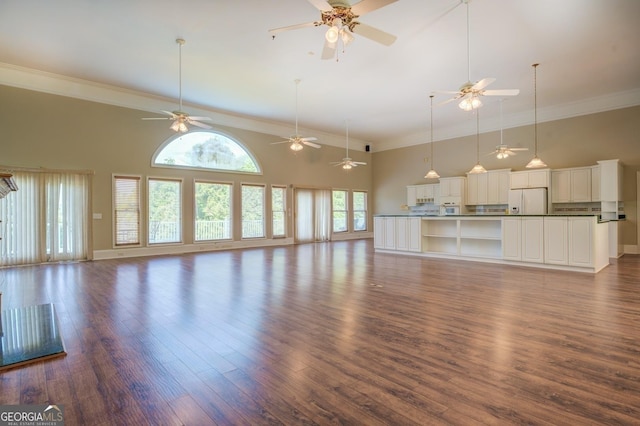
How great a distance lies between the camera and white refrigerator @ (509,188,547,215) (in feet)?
29.6

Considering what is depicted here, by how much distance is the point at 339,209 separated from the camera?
13023 millimetres

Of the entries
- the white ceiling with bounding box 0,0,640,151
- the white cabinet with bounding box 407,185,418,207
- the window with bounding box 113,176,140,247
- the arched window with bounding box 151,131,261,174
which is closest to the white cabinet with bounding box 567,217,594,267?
the white ceiling with bounding box 0,0,640,151

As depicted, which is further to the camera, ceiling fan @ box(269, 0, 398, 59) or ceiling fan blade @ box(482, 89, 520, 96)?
ceiling fan blade @ box(482, 89, 520, 96)

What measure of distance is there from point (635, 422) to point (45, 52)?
362 inches

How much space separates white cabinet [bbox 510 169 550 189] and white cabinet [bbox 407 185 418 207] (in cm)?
339

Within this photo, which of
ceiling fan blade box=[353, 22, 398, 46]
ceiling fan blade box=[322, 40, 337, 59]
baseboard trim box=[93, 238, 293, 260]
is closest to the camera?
ceiling fan blade box=[353, 22, 398, 46]

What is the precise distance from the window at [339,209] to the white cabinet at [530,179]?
605 cm

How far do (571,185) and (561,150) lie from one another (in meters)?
1.14

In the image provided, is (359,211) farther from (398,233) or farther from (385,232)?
(398,233)

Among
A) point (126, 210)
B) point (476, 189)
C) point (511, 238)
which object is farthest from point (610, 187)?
point (126, 210)

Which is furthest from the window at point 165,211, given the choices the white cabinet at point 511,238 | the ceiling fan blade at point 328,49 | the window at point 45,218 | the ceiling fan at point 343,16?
the white cabinet at point 511,238

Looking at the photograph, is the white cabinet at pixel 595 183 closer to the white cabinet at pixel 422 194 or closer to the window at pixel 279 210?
the white cabinet at pixel 422 194

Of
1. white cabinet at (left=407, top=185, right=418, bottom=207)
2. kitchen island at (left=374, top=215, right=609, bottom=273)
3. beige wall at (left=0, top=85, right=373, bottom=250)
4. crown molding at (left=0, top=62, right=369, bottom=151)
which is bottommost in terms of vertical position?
kitchen island at (left=374, top=215, right=609, bottom=273)

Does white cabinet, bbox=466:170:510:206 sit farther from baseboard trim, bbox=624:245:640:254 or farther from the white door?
the white door
